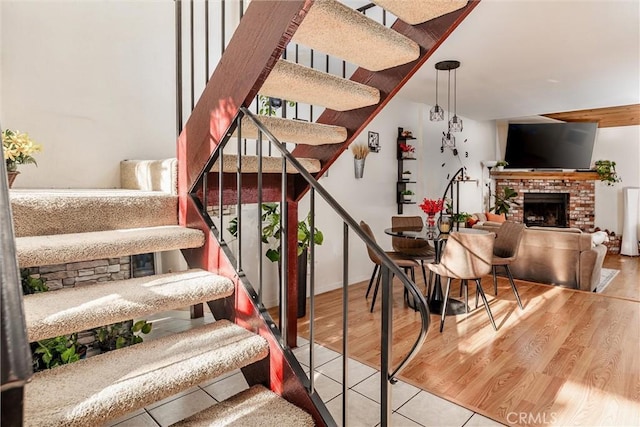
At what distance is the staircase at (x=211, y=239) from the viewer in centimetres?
131


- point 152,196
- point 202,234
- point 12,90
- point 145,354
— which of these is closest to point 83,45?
point 12,90

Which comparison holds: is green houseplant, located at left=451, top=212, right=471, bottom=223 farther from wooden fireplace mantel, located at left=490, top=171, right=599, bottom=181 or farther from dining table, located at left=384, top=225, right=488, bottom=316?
wooden fireplace mantel, located at left=490, top=171, right=599, bottom=181

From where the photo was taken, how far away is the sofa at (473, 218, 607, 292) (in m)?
4.52

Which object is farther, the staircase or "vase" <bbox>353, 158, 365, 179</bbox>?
"vase" <bbox>353, 158, 365, 179</bbox>

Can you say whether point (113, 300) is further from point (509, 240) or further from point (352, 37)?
point (509, 240)

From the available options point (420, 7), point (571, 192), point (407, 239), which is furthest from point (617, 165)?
point (420, 7)

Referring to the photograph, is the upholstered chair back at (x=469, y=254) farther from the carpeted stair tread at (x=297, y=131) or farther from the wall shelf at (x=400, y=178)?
the wall shelf at (x=400, y=178)

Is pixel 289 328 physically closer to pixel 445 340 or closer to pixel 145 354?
pixel 445 340

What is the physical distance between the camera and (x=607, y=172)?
7.39 meters

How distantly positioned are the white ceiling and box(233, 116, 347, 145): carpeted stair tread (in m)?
1.49

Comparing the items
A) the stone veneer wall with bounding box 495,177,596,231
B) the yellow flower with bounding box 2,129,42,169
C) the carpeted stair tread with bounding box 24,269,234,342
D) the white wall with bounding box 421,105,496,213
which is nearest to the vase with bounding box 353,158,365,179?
the white wall with bounding box 421,105,496,213

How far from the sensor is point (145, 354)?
1.46 m

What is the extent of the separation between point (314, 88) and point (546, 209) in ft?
27.1

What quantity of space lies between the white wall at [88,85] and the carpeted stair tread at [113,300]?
1.50 metres
